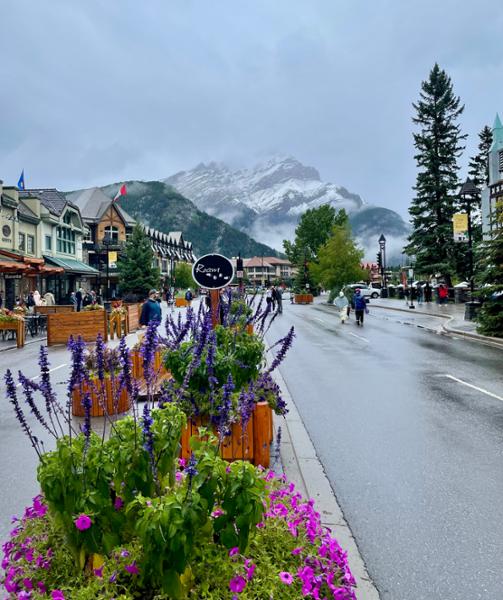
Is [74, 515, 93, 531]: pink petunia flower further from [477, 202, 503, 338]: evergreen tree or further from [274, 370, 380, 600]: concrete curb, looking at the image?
[477, 202, 503, 338]: evergreen tree

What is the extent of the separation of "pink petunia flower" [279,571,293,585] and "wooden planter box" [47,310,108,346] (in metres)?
17.0

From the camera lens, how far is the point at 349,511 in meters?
4.39

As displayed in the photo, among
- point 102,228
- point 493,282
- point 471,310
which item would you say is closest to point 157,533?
point 493,282

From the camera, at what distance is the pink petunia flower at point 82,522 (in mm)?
2293

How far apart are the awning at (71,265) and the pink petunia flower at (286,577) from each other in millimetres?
41757

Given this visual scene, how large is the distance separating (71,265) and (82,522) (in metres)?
46.4

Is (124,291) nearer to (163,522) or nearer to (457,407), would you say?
(457,407)

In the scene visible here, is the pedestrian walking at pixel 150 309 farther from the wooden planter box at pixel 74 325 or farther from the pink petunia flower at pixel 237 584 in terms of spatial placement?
the pink petunia flower at pixel 237 584

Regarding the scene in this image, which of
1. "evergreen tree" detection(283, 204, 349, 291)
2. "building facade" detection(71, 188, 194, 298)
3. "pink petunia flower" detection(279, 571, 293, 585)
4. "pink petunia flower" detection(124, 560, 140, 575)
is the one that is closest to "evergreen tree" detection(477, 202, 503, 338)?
"pink petunia flower" detection(279, 571, 293, 585)

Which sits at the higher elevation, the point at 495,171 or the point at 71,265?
the point at 495,171

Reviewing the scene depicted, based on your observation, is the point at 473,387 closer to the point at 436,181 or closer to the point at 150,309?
the point at 150,309

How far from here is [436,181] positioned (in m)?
49.7

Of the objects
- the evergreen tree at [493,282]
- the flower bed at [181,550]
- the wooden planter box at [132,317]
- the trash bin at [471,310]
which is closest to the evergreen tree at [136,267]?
the wooden planter box at [132,317]

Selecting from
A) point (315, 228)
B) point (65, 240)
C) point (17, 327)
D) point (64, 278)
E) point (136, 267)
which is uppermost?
point (315, 228)
